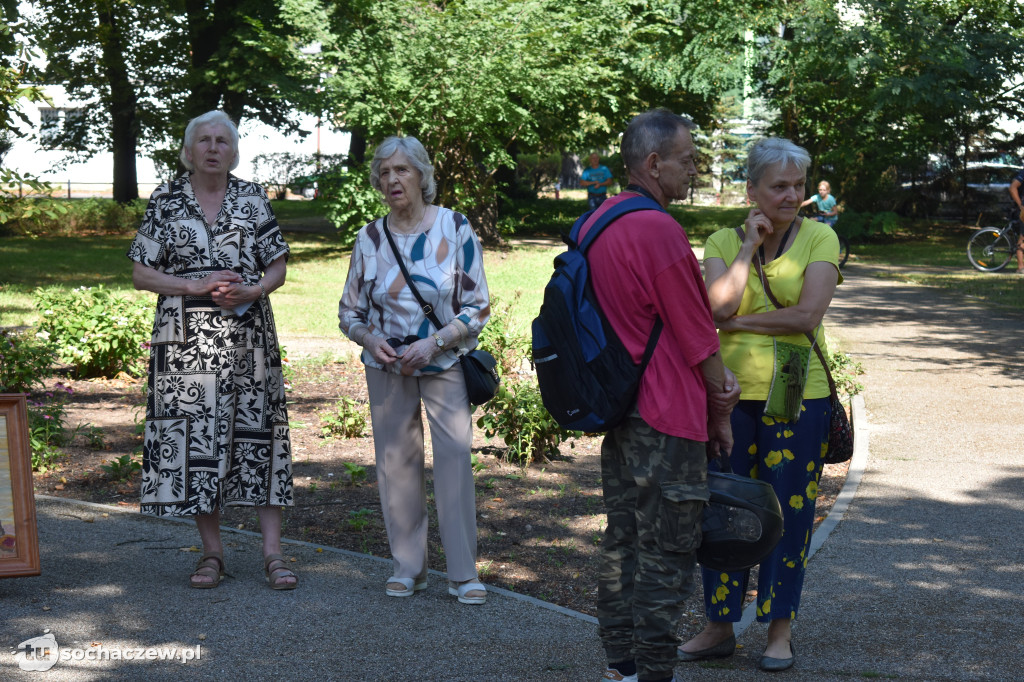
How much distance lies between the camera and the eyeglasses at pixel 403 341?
14.9ft

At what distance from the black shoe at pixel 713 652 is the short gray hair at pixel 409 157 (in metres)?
2.12

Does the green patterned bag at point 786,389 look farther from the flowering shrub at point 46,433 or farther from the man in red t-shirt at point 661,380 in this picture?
the flowering shrub at point 46,433

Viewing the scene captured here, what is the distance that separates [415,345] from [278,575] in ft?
3.92

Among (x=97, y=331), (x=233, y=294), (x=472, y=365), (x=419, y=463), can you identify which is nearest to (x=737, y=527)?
(x=472, y=365)

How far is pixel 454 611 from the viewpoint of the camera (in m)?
4.57

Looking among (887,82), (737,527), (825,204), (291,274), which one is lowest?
(291,274)

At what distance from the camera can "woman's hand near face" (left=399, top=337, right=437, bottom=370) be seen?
14.6ft

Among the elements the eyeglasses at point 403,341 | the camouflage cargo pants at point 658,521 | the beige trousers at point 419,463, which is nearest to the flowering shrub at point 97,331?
the beige trousers at point 419,463

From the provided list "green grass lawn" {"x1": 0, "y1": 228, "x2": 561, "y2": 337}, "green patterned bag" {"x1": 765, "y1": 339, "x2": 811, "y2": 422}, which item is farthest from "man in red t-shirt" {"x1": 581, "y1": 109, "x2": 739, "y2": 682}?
"green grass lawn" {"x1": 0, "y1": 228, "x2": 561, "y2": 337}

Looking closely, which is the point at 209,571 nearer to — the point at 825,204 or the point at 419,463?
the point at 419,463

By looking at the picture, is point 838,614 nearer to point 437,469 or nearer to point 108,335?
point 437,469

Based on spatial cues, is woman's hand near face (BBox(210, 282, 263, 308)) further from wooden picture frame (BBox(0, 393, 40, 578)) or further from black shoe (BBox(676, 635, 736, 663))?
black shoe (BBox(676, 635, 736, 663))

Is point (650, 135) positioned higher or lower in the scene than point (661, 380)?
higher

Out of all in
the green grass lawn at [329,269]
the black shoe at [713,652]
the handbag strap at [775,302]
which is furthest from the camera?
the green grass lawn at [329,269]
